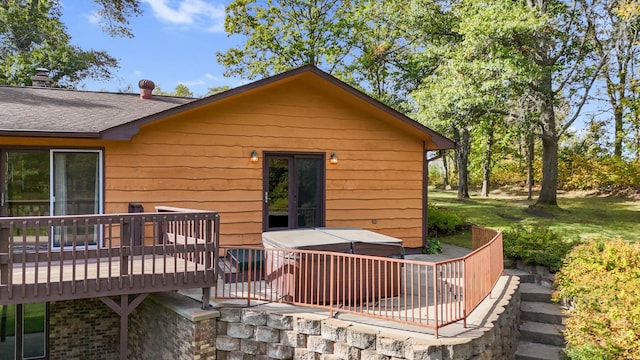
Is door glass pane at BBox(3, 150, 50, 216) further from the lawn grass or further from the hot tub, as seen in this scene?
the lawn grass

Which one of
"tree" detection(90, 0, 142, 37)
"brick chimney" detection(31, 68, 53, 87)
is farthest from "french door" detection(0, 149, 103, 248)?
"tree" detection(90, 0, 142, 37)

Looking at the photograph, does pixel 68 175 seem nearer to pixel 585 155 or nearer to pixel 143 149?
pixel 143 149

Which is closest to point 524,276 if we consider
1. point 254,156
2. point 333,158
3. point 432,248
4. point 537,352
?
point 432,248

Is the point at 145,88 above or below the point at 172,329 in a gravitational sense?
above

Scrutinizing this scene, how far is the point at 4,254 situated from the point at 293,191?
542cm

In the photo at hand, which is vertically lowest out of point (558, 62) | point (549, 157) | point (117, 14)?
point (549, 157)

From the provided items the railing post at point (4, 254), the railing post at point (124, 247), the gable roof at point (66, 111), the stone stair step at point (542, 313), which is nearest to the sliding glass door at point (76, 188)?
the gable roof at point (66, 111)

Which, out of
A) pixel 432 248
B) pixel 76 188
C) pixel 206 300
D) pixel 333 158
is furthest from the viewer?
pixel 432 248

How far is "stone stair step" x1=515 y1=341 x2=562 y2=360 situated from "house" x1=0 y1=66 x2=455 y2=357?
3.98 metres

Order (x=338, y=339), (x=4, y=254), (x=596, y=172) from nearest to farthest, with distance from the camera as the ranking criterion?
(x=4, y=254)
(x=338, y=339)
(x=596, y=172)

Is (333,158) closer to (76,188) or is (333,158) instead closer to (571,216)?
(76,188)

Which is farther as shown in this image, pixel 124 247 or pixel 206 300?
pixel 206 300

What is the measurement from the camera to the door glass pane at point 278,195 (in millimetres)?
9234

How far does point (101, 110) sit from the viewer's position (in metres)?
8.84
